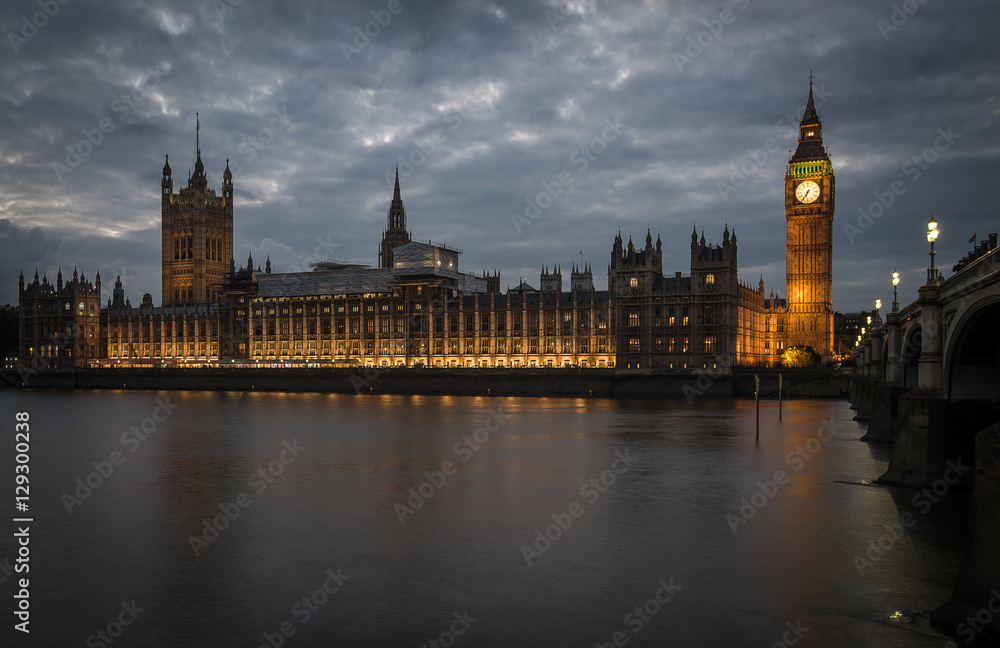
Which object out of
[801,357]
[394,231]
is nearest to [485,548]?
[801,357]

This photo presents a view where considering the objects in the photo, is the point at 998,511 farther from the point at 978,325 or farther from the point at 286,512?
the point at 286,512

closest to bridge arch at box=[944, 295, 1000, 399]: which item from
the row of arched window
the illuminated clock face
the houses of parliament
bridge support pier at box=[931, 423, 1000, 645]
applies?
bridge support pier at box=[931, 423, 1000, 645]

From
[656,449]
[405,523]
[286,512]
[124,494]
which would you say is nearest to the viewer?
[405,523]

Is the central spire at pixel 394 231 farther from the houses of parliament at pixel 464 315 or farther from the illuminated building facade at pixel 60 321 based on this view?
the illuminated building facade at pixel 60 321

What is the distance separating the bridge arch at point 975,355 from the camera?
23984 mm

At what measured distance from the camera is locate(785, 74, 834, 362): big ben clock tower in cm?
13362

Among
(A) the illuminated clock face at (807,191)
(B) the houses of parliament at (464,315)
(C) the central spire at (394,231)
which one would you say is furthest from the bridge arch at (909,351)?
(C) the central spire at (394,231)

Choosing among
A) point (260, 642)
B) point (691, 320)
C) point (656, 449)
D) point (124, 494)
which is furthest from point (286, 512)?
point (691, 320)

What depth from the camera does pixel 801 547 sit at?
20.5 m

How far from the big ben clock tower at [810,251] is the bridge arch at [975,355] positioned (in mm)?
Answer: 107637

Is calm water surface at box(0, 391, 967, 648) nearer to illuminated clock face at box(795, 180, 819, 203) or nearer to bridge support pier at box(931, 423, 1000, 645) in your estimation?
bridge support pier at box(931, 423, 1000, 645)

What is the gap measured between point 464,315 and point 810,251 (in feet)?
193

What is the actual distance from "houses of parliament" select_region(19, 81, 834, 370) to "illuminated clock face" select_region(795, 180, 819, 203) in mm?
228

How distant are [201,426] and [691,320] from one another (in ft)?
249
